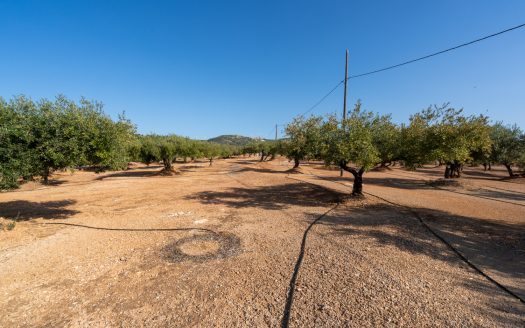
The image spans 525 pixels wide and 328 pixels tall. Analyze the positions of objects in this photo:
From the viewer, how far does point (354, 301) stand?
14.3 feet

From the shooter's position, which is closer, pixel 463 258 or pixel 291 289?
pixel 291 289

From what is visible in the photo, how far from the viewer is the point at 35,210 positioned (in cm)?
1153

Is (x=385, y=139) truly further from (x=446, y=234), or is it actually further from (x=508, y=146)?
(x=508, y=146)

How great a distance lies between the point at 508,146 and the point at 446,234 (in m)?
26.9

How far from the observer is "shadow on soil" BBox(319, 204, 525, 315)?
5.74 metres

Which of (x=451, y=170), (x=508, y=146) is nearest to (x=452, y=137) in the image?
(x=451, y=170)

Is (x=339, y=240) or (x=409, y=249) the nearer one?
(x=409, y=249)

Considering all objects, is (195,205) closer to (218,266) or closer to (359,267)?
(218,266)

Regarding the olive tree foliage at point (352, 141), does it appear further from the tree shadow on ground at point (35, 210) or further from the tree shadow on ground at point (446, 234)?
the tree shadow on ground at point (35, 210)

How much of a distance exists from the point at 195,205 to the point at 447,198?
53.6 ft

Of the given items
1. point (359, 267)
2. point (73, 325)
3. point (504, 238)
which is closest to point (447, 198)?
point (504, 238)

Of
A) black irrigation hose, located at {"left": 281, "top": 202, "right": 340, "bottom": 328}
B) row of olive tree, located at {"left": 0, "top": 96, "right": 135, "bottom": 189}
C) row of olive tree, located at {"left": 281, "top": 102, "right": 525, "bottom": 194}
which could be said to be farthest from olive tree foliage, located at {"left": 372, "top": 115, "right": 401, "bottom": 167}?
row of olive tree, located at {"left": 0, "top": 96, "right": 135, "bottom": 189}

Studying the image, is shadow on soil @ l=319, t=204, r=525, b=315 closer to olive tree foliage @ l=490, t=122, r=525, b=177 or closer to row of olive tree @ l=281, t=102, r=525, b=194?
row of olive tree @ l=281, t=102, r=525, b=194

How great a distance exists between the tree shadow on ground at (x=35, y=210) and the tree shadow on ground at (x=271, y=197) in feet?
21.0
